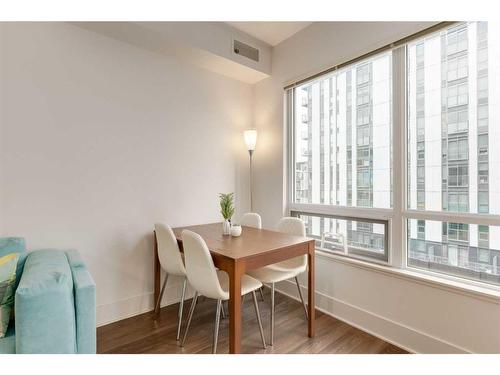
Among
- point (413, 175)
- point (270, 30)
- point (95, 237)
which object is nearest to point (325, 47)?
point (270, 30)

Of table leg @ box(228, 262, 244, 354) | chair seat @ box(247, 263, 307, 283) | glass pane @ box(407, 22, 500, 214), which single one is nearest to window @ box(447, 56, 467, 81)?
glass pane @ box(407, 22, 500, 214)

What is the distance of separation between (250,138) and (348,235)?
1524mm

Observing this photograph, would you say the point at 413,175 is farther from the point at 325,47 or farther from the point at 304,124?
the point at 325,47

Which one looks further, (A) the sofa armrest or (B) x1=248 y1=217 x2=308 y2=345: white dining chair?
(B) x1=248 y1=217 x2=308 y2=345: white dining chair

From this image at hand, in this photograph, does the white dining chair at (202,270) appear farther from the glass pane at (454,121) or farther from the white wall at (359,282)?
the glass pane at (454,121)

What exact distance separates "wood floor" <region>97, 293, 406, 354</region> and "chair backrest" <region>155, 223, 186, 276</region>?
498mm

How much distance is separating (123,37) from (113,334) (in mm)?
2481

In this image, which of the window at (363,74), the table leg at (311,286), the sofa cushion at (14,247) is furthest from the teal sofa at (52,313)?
the window at (363,74)

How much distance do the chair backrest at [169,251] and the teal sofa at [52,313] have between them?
1.98 feet

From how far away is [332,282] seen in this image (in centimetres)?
240

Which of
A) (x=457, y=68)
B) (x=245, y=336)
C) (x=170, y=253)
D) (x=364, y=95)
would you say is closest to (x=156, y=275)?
(x=170, y=253)

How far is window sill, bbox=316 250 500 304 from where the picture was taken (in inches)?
61.4

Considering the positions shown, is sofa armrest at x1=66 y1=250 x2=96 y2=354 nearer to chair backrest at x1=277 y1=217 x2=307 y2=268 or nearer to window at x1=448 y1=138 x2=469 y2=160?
chair backrest at x1=277 y1=217 x2=307 y2=268
